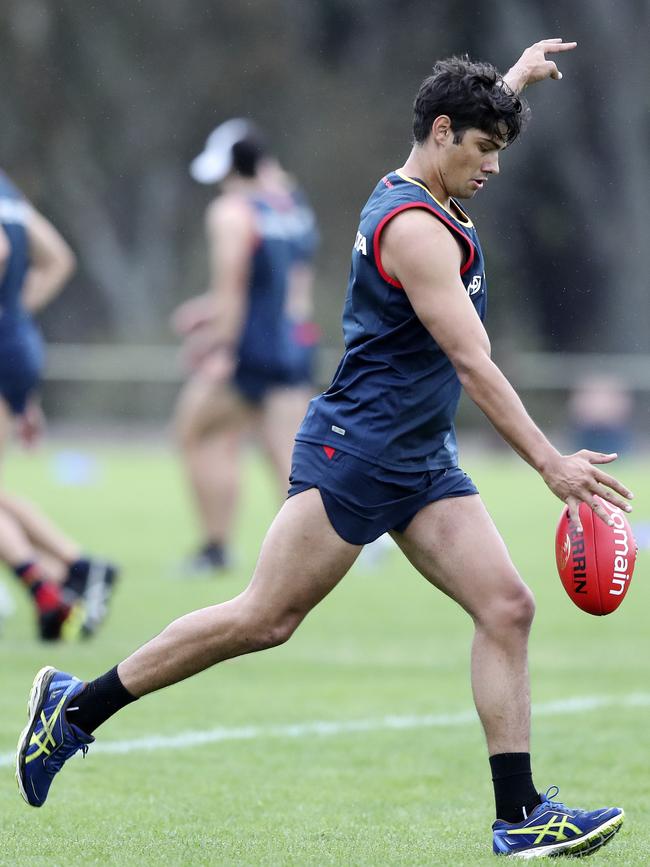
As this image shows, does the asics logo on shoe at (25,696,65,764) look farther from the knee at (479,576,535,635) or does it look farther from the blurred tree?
the blurred tree

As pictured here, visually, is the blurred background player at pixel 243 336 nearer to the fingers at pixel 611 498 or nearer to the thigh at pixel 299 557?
the thigh at pixel 299 557

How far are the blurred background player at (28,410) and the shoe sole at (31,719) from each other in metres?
3.37

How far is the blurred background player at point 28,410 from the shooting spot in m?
8.63

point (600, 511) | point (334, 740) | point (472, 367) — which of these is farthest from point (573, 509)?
point (334, 740)

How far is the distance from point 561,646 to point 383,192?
463cm

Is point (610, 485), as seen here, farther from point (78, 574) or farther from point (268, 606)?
point (78, 574)

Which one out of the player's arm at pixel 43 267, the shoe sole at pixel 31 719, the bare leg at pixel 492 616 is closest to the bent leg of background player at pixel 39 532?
the player's arm at pixel 43 267

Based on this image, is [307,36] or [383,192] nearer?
[383,192]

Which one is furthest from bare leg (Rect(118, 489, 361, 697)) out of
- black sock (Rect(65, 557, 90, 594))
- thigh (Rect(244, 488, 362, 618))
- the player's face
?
black sock (Rect(65, 557, 90, 594))

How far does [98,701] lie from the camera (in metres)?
5.10

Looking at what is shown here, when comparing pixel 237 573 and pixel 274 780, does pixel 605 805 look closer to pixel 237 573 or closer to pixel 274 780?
pixel 274 780

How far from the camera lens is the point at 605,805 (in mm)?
5543

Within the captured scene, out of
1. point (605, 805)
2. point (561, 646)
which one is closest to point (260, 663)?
point (561, 646)

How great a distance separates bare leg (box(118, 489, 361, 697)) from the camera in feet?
16.1
